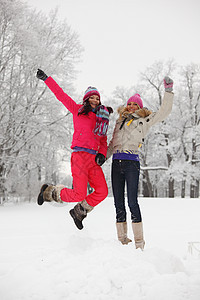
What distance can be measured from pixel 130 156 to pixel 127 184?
34cm

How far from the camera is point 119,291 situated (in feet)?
5.91

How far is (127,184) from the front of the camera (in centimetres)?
285

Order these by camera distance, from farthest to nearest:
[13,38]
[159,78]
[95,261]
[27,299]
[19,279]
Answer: [159,78], [13,38], [95,261], [19,279], [27,299]

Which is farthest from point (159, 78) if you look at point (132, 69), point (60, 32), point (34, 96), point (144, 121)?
point (144, 121)

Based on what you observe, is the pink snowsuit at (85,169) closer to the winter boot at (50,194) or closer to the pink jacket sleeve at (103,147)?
the pink jacket sleeve at (103,147)

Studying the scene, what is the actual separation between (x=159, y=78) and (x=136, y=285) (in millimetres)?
18429

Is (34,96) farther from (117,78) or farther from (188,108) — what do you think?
(188,108)

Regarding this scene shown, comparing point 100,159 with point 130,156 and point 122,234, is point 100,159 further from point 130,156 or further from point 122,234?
point 122,234

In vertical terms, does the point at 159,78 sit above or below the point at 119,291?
above

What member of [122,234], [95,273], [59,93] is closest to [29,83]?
[59,93]

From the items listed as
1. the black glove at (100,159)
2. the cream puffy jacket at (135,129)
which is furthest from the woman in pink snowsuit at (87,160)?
the cream puffy jacket at (135,129)

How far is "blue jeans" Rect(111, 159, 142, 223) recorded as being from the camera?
9.18 feet

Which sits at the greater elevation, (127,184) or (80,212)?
(127,184)

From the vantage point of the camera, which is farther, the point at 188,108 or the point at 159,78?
the point at 159,78
